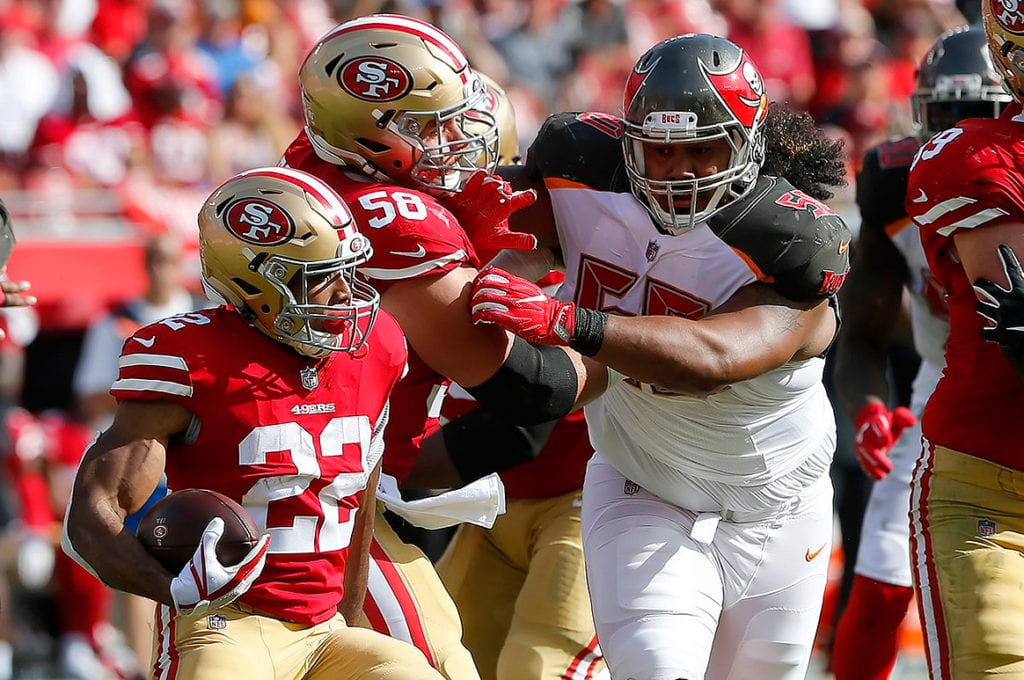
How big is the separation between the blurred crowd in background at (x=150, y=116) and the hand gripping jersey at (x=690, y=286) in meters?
2.49

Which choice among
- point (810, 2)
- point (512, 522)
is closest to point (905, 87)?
point (810, 2)

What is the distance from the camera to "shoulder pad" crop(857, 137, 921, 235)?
15.9 feet

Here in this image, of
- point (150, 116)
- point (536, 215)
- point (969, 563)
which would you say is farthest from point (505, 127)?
point (150, 116)

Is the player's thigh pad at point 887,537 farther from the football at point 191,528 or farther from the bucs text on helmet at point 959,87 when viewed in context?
the football at point 191,528

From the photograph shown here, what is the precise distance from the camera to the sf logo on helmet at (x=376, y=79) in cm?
382

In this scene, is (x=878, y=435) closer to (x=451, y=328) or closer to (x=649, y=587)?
(x=649, y=587)

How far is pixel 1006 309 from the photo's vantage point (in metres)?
3.30

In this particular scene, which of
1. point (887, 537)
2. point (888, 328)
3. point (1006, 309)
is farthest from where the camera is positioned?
point (888, 328)

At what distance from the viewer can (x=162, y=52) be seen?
9523 mm

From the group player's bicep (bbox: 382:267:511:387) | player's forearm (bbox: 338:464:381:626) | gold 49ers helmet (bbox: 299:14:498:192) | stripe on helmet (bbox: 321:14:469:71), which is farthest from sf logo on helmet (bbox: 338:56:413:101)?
player's forearm (bbox: 338:464:381:626)

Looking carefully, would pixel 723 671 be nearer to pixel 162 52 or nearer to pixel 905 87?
pixel 162 52

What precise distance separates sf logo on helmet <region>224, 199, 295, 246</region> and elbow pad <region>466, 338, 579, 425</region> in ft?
1.83

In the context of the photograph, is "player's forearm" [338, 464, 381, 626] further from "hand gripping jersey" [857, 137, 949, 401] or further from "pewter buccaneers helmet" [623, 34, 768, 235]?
"hand gripping jersey" [857, 137, 949, 401]

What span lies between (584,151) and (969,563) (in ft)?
4.12
